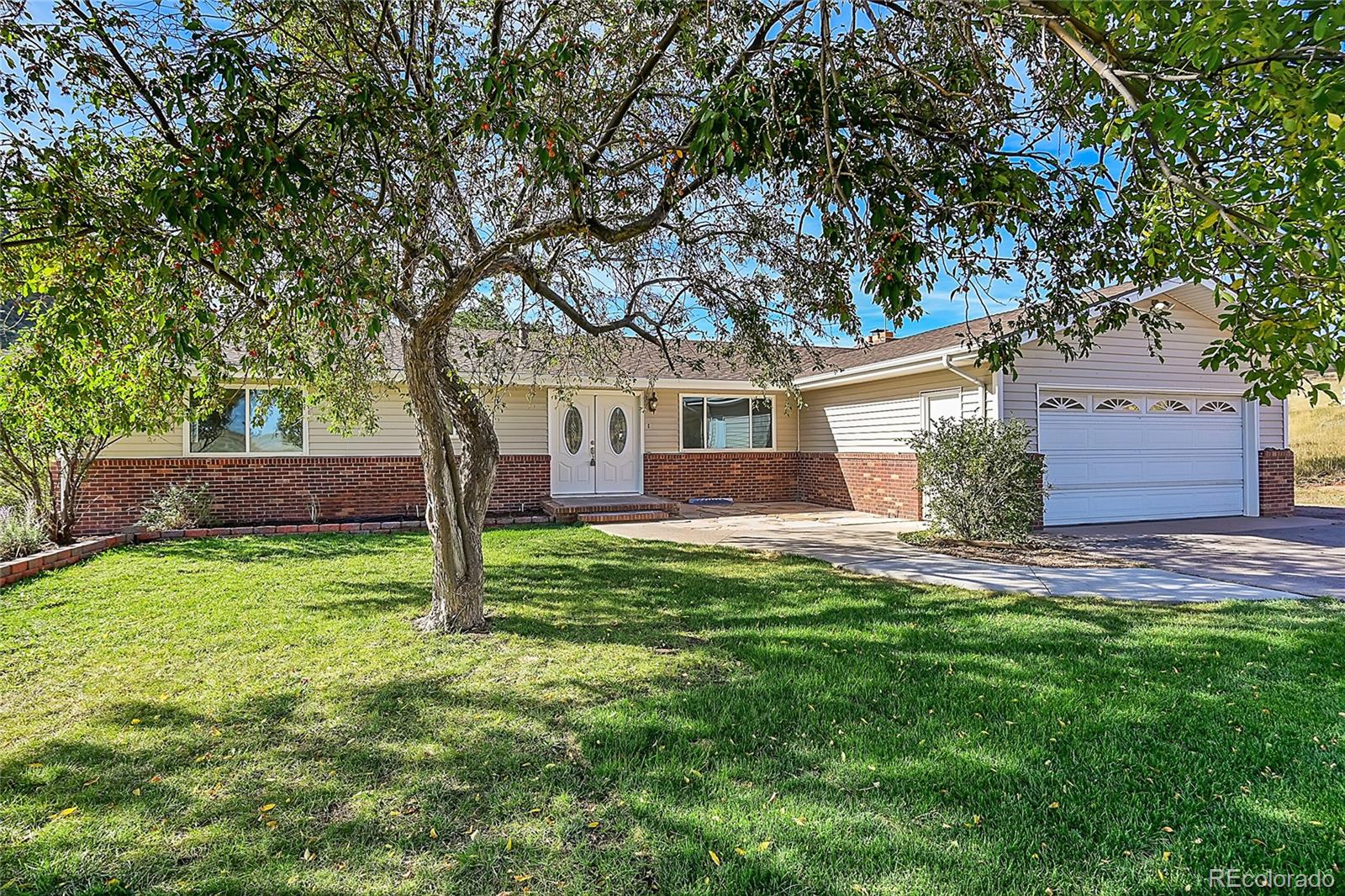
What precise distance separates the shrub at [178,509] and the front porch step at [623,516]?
20.5 feet

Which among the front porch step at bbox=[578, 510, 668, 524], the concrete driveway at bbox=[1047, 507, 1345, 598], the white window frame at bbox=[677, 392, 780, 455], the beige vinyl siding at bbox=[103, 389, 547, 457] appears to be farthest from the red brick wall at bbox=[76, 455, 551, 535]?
the concrete driveway at bbox=[1047, 507, 1345, 598]

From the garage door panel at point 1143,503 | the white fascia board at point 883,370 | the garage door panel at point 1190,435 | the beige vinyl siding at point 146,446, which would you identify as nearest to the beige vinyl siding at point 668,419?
the white fascia board at point 883,370

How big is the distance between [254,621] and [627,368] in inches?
386

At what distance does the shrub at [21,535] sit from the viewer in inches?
330

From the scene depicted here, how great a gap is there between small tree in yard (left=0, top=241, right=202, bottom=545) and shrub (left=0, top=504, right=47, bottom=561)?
2226mm

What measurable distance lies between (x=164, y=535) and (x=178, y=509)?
510mm

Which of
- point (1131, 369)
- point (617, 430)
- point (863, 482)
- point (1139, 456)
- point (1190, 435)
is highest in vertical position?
point (1131, 369)

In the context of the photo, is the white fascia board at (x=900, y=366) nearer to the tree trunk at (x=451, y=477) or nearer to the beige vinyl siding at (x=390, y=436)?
the beige vinyl siding at (x=390, y=436)

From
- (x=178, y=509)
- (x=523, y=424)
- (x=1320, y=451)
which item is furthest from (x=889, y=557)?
(x=1320, y=451)

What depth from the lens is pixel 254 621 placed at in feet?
19.6

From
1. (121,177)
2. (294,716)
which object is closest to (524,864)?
(294,716)

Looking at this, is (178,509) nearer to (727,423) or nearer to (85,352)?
(85,352)

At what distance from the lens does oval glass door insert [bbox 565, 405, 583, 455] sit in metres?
14.6

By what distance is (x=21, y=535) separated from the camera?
8.59 metres
